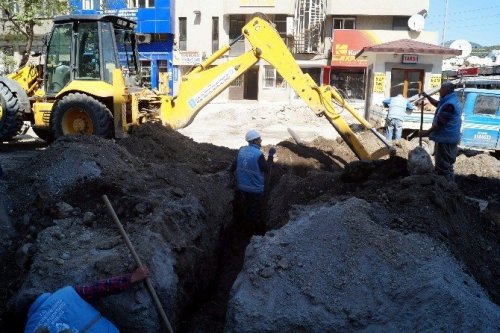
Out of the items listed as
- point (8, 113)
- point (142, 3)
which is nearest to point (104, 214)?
point (8, 113)

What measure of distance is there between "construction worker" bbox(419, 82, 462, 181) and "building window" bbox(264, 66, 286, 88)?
2278 centimetres

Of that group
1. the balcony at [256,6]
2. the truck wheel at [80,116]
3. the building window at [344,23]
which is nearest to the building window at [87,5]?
the balcony at [256,6]

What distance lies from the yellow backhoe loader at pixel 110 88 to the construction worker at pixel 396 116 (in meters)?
3.71

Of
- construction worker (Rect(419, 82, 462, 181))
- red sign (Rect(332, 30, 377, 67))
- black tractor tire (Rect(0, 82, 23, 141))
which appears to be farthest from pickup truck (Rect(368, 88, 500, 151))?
red sign (Rect(332, 30, 377, 67))

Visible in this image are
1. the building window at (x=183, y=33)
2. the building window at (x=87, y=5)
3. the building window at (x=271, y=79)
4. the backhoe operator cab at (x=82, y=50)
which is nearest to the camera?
the backhoe operator cab at (x=82, y=50)

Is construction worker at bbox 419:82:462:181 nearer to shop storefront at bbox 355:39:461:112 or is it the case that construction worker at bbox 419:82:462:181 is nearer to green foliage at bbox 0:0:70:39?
shop storefront at bbox 355:39:461:112

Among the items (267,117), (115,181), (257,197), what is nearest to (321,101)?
(257,197)

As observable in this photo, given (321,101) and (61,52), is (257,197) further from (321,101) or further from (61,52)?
(61,52)

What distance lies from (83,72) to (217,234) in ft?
15.6

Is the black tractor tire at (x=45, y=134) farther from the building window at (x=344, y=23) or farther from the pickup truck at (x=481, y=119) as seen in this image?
the building window at (x=344, y=23)

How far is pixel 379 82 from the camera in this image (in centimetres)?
1980

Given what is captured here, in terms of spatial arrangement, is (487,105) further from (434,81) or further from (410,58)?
(434,81)

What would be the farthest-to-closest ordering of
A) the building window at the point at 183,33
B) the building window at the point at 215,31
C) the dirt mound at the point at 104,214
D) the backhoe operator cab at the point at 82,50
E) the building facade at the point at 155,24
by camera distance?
1. the building window at the point at 183,33
2. the building window at the point at 215,31
3. the building facade at the point at 155,24
4. the backhoe operator cab at the point at 82,50
5. the dirt mound at the point at 104,214

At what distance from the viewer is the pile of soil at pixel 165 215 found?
169 inches
